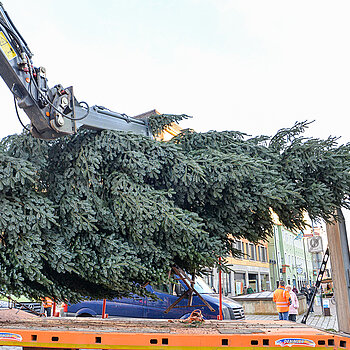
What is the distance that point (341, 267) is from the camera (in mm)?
10047

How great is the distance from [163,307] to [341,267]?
4.79 meters

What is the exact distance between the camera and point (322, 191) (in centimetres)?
784

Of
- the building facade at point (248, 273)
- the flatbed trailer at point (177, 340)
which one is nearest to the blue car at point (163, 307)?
the flatbed trailer at point (177, 340)

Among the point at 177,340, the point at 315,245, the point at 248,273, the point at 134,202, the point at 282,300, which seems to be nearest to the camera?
the point at 177,340

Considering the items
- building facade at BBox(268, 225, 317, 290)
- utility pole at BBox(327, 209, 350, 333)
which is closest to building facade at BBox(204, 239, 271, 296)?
building facade at BBox(268, 225, 317, 290)

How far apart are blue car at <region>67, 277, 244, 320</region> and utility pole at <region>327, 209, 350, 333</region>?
2.83 meters

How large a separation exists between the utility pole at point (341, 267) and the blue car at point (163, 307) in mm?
2835

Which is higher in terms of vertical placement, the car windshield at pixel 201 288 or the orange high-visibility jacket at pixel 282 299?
the car windshield at pixel 201 288

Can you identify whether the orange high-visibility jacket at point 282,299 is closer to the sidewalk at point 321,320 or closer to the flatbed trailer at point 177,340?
the sidewalk at point 321,320

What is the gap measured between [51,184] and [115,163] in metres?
1.24

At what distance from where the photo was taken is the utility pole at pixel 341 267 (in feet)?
Result: 32.5

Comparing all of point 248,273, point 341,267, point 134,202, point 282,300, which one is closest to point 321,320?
point 282,300

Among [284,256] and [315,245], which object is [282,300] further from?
[284,256]

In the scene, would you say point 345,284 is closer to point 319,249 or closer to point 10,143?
point 10,143
